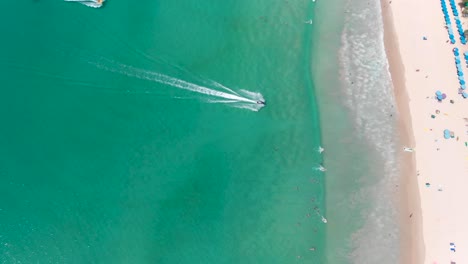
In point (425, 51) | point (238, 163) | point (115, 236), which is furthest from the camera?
point (425, 51)

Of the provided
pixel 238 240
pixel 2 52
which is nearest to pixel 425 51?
pixel 238 240

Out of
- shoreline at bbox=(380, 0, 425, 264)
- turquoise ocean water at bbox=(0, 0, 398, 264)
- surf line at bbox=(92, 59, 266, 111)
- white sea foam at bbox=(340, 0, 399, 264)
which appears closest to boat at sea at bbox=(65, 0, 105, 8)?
turquoise ocean water at bbox=(0, 0, 398, 264)

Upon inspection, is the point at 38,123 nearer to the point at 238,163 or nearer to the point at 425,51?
the point at 238,163

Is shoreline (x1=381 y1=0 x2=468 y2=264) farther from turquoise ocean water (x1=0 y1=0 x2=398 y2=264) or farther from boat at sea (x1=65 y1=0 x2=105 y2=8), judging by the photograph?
boat at sea (x1=65 y1=0 x2=105 y2=8)

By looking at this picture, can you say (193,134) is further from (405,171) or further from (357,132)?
(405,171)

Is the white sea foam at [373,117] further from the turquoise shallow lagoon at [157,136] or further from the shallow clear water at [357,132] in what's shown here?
the turquoise shallow lagoon at [157,136]

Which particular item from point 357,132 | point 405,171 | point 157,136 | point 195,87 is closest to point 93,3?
point 195,87

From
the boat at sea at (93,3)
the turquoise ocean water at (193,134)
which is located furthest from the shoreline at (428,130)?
the boat at sea at (93,3)
